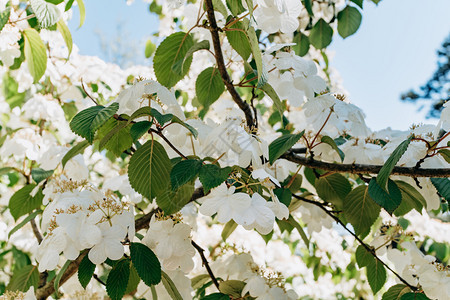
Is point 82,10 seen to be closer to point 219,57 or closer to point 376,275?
point 219,57

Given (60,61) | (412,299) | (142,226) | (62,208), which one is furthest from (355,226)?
(60,61)

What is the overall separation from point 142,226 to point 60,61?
99 cm

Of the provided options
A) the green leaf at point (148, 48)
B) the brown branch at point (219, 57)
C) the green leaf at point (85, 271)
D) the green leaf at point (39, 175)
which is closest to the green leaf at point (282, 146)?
the brown branch at point (219, 57)

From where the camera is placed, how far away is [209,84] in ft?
3.11

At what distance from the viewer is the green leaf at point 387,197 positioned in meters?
0.72

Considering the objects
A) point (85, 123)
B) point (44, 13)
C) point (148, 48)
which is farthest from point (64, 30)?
point (148, 48)

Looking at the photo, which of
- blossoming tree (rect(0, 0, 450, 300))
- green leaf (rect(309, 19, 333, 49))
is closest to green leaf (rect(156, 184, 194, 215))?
blossoming tree (rect(0, 0, 450, 300))

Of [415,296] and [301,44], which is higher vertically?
[301,44]

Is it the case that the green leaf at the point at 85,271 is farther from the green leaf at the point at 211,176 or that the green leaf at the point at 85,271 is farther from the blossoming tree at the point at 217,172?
the green leaf at the point at 211,176

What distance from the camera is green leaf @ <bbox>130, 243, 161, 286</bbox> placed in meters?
0.63

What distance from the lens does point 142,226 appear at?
0.91 meters

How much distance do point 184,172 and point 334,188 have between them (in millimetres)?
495

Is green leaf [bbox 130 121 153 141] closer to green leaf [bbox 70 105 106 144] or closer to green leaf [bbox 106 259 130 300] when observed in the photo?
green leaf [bbox 70 105 106 144]

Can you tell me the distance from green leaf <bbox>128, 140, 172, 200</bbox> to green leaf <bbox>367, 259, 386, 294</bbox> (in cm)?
59
